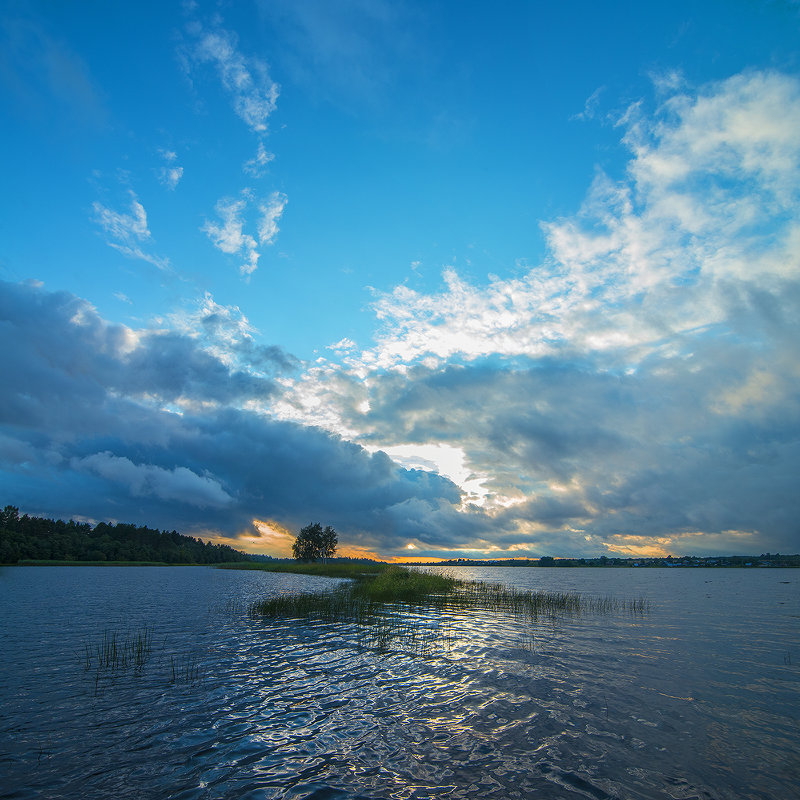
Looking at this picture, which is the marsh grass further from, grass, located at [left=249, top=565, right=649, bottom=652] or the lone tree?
the lone tree

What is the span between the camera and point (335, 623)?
116ft

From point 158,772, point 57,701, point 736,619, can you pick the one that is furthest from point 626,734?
point 736,619

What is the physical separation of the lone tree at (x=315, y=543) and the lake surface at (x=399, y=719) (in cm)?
15736

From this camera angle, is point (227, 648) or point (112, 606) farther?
Answer: point (112, 606)

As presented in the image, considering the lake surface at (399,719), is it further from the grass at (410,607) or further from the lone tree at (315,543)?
the lone tree at (315,543)

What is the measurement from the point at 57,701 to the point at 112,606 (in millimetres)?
Answer: 36643

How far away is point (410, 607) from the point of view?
147 ft

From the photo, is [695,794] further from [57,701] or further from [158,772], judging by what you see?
[57,701]

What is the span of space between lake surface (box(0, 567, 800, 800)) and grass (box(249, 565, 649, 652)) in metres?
2.20

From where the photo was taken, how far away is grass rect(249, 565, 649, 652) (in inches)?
1219

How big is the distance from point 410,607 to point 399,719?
31236mm

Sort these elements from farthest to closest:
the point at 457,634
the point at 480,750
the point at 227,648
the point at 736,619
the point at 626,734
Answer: the point at 736,619 < the point at 457,634 < the point at 227,648 < the point at 626,734 < the point at 480,750

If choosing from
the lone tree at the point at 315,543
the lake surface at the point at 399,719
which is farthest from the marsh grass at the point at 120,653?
the lone tree at the point at 315,543

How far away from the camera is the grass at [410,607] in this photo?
31.0 m
